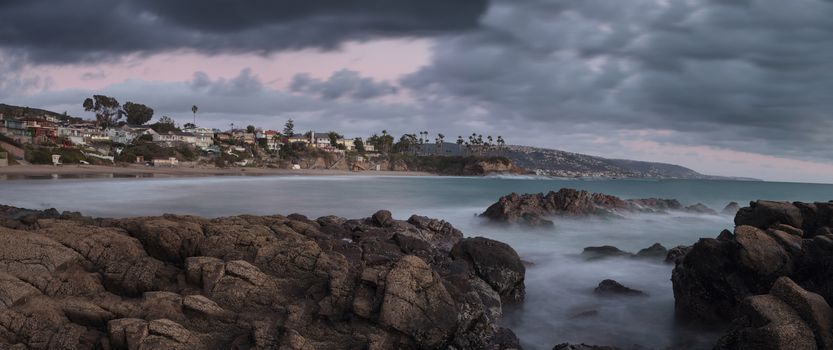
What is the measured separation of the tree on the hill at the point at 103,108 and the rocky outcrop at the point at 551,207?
440 ft

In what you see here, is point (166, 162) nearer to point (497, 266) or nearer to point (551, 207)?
point (551, 207)

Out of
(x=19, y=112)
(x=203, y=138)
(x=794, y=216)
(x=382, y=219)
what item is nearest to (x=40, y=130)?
(x=203, y=138)

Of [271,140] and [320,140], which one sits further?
[320,140]

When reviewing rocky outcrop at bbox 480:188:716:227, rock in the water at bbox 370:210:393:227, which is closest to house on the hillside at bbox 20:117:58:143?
rocky outcrop at bbox 480:188:716:227

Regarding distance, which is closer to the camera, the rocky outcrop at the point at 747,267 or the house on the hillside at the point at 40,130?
the rocky outcrop at the point at 747,267

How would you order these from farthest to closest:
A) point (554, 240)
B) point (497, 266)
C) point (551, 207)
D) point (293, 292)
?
point (551, 207) → point (554, 240) → point (497, 266) → point (293, 292)

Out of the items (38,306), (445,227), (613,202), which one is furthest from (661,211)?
(38,306)

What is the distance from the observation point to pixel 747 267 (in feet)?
34.0

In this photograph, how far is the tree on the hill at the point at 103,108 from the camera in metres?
132

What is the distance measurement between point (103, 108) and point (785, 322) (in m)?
156

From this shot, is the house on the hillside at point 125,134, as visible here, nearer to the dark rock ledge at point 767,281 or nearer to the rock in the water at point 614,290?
the rock in the water at point 614,290

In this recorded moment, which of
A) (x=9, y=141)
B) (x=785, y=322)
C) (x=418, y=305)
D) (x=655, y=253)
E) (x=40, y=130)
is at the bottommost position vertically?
(x=655, y=253)

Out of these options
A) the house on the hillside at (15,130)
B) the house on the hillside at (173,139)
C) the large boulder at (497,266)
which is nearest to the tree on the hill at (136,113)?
the house on the hillside at (173,139)

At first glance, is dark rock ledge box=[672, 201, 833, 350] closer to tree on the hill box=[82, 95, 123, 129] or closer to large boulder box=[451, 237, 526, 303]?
large boulder box=[451, 237, 526, 303]
